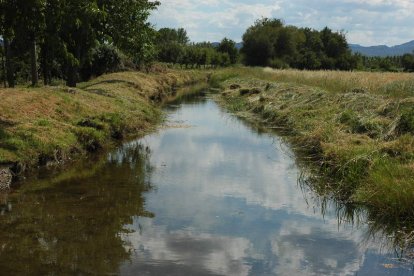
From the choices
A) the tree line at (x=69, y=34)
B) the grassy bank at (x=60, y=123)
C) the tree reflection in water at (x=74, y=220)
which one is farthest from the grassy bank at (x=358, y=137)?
the tree line at (x=69, y=34)

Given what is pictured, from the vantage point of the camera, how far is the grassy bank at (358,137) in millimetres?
11078

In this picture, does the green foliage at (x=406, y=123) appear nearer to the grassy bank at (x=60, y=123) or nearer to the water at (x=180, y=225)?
the water at (x=180, y=225)

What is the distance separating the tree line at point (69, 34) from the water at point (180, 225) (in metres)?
5.47

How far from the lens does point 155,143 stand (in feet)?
65.1

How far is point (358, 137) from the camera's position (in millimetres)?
16219

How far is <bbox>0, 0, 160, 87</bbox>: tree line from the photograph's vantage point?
16391 mm

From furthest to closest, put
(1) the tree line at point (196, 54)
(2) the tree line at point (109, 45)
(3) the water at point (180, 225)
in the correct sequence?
1. (1) the tree line at point (196, 54)
2. (2) the tree line at point (109, 45)
3. (3) the water at point (180, 225)

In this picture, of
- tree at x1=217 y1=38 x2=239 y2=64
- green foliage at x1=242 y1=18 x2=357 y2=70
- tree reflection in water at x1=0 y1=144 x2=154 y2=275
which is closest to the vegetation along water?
tree reflection in water at x1=0 y1=144 x2=154 y2=275

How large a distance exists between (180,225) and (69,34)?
23.2 m

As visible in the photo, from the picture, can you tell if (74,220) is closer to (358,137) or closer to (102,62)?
(358,137)

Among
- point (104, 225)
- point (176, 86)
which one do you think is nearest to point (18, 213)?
point (104, 225)

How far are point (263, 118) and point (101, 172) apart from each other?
15.8 metres

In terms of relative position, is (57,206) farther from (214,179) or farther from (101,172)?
(214,179)

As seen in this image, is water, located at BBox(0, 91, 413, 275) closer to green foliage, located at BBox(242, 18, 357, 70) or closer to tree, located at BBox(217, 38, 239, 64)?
green foliage, located at BBox(242, 18, 357, 70)
